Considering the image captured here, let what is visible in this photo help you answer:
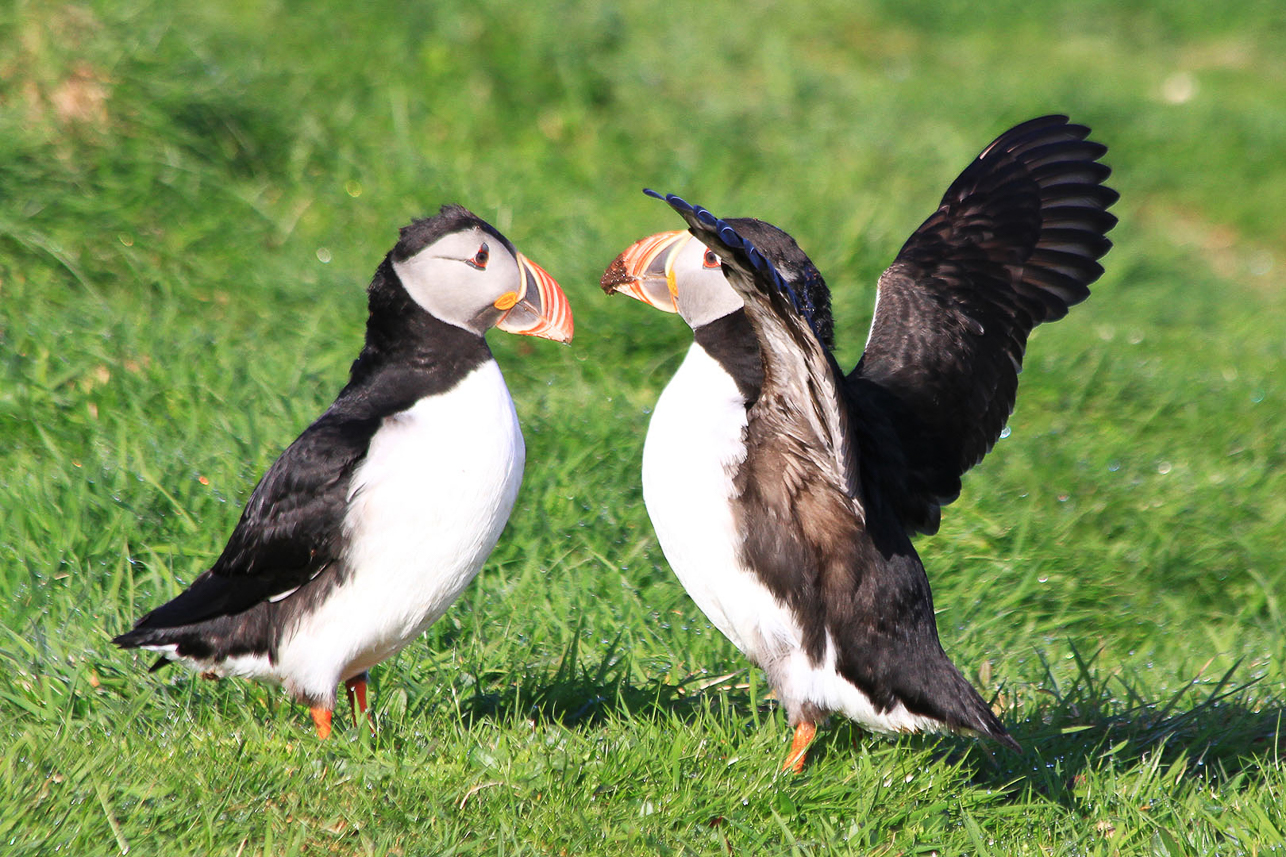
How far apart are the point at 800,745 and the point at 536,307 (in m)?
1.27

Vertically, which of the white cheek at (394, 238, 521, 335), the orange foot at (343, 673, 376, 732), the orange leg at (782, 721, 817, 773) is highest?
the white cheek at (394, 238, 521, 335)

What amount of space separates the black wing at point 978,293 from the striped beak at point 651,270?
2.05ft

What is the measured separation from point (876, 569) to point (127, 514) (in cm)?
231

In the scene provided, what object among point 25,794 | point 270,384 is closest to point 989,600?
point 270,384

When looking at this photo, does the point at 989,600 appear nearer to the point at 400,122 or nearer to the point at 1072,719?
the point at 1072,719

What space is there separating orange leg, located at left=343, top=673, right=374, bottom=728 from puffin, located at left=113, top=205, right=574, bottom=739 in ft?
0.55

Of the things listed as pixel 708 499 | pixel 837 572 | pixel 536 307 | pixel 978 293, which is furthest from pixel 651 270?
pixel 978 293

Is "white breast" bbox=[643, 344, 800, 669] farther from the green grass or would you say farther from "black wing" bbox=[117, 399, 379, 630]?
"black wing" bbox=[117, 399, 379, 630]

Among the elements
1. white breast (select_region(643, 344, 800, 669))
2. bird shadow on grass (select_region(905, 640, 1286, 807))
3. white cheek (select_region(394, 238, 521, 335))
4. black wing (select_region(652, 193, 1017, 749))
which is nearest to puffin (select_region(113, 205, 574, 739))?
white cheek (select_region(394, 238, 521, 335))

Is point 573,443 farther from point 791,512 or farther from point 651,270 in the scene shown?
point 791,512

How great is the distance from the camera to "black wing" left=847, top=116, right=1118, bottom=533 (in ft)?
12.8

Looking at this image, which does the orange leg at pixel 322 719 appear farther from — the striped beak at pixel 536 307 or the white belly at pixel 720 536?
the striped beak at pixel 536 307

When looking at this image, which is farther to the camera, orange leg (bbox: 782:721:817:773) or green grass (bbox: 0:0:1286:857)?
orange leg (bbox: 782:721:817:773)

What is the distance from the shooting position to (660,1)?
9680mm
